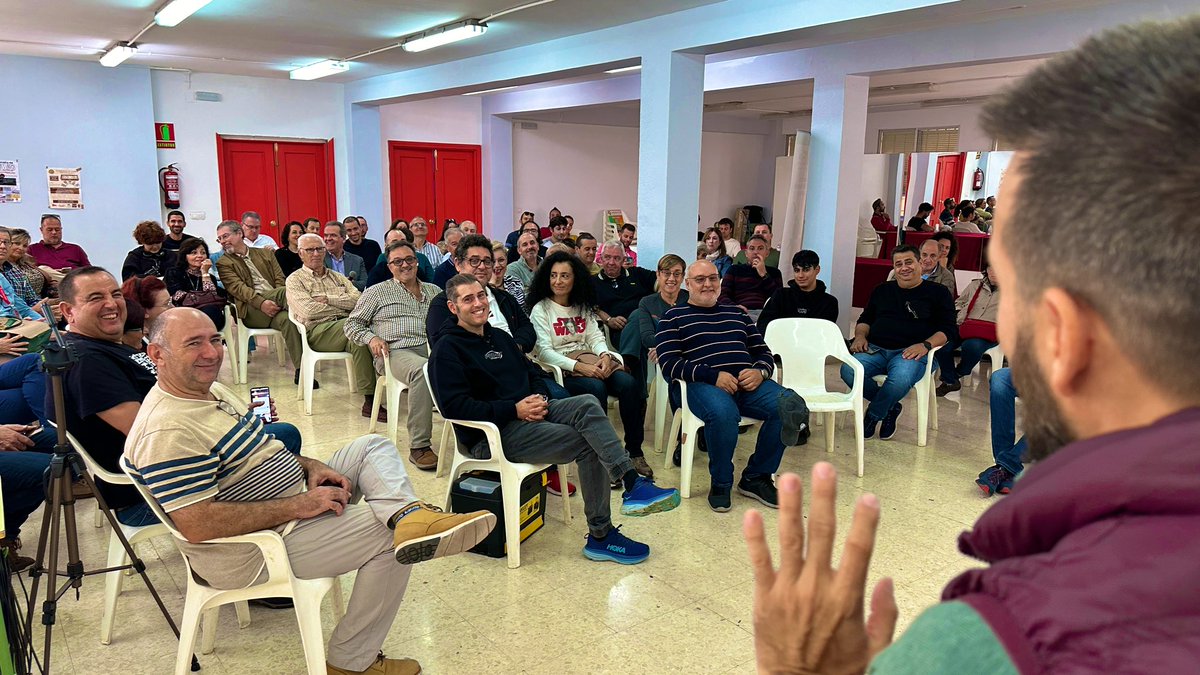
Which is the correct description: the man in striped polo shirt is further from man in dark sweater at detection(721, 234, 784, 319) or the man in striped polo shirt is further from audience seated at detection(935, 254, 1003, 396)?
audience seated at detection(935, 254, 1003, 396)

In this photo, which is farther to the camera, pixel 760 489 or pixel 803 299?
pixel 803 299

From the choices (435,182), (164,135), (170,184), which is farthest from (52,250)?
(435,182)

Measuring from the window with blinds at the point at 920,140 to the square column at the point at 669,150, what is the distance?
5862 mm

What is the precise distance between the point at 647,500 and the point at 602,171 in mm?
10125

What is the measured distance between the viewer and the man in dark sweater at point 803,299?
5004 millimetres

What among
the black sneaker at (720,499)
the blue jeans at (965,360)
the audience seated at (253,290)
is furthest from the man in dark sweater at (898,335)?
the audience seated at (253,290)

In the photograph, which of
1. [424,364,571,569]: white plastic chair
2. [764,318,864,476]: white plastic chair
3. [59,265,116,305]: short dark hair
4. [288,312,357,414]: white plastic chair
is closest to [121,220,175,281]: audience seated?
[288,312,357,414]: white plastic chair

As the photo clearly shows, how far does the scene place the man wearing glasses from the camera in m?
4.23

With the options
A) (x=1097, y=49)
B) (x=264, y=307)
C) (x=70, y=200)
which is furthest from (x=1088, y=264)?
(x=70, y=200)

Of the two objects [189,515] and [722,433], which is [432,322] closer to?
[722,433]

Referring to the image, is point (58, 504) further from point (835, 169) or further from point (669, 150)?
point (835, 169)

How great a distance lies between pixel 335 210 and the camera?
10.3 meters

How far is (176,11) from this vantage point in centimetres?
556

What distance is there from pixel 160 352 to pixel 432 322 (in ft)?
5.75
